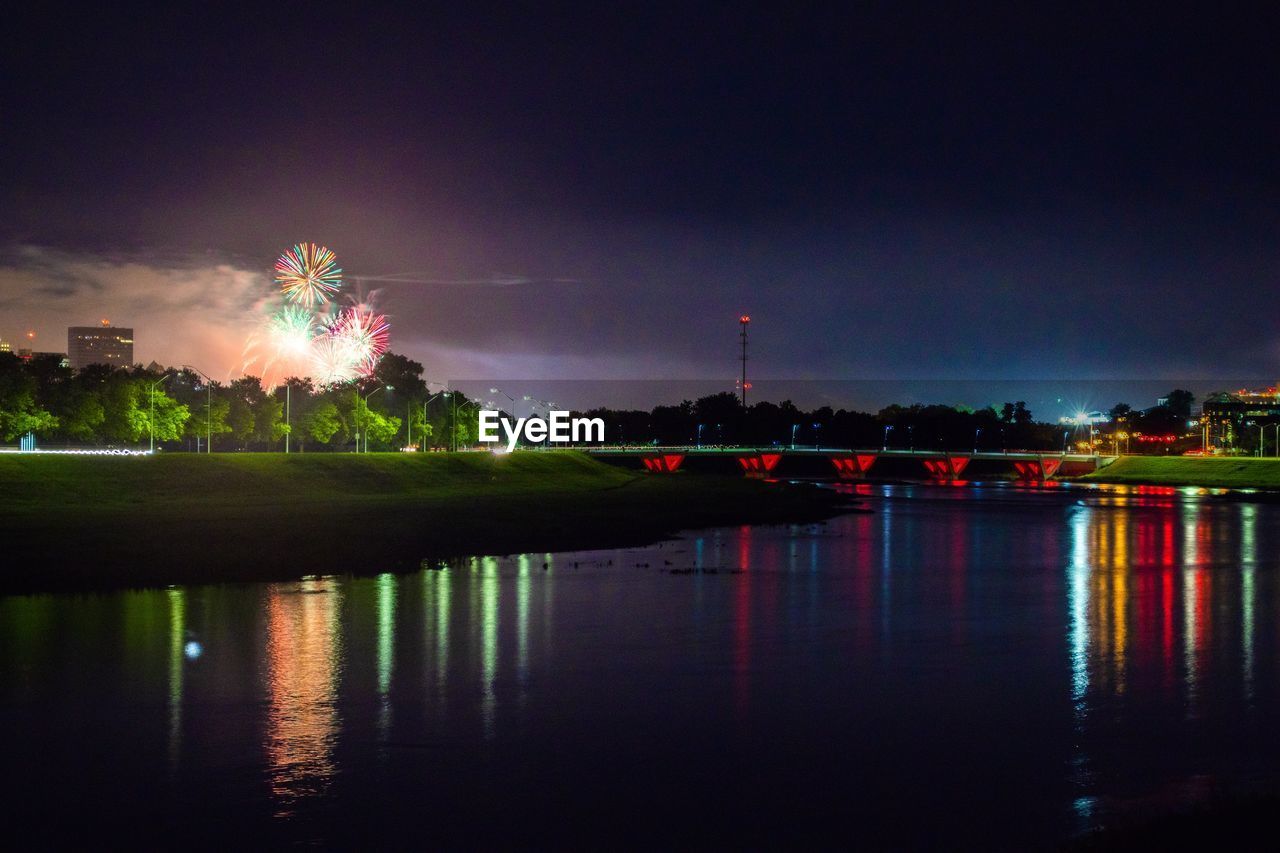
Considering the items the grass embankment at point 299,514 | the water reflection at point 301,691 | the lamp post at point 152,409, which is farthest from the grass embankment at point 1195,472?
the water reflection at point 301,691

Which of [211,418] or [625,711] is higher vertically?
[211,418]

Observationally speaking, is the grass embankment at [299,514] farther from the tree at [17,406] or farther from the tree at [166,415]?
the tree at [17,406]

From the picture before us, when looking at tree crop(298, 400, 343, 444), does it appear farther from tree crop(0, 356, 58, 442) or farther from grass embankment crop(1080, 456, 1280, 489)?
grass embankment crop(1080, 456, 1280, 489)

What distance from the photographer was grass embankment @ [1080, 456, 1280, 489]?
157000mm

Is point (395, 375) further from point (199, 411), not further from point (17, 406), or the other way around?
point (17, 406)

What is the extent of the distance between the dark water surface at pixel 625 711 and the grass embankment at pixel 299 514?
616 centimetres

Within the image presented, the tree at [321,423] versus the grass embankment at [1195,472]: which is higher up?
the tree at [321,423]

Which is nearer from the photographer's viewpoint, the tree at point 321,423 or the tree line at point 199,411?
the tree line at point 199,411

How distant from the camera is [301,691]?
1986 cm

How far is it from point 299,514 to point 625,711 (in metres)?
46.6

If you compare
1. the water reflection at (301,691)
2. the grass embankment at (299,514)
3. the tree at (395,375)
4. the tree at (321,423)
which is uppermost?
the tree at (395,375)

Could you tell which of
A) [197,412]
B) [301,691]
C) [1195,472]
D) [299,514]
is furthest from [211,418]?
[1195,472]

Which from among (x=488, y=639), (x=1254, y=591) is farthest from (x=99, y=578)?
(x=1254, y=591)

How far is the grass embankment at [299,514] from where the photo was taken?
1544 inches
